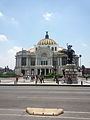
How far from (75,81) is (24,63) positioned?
92.8m

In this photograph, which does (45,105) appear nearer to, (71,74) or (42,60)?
(71,74)

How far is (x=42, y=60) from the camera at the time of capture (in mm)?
122062

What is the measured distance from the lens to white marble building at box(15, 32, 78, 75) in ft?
391

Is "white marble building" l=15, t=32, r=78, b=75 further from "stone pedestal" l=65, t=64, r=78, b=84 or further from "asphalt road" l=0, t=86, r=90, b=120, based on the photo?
"asphalt road" l=0, t=86, r=90, b=120

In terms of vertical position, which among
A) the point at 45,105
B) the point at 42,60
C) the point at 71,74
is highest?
the point at 42,60

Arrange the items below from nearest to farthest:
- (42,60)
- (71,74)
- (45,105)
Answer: (45,105), (71,74), (42,60)

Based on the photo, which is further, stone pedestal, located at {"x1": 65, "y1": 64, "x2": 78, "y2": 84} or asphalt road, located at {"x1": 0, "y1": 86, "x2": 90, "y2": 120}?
stone pedestal, located at {"x1": 65, "y1": 64, "x2": 78, "y2": 84}

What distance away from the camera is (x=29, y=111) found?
7.90 metres

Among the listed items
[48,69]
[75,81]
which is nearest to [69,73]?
[75,81]

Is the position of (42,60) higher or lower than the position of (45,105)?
higher

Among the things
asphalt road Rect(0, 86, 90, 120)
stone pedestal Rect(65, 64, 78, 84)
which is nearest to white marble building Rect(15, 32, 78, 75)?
stone pedestal Rect(65, 64, 78, 84)

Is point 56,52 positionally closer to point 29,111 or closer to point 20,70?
point 20,70

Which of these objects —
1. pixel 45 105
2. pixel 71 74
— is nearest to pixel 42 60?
pixel 71 74

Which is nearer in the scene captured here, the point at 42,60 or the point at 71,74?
the point at 71,74
